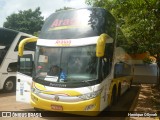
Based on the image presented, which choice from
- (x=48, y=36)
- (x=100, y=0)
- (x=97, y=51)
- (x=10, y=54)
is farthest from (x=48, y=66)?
(x=100, y=0)

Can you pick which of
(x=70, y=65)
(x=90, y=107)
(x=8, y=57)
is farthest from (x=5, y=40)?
(x=90, y=107)

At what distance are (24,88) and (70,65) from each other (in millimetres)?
2137

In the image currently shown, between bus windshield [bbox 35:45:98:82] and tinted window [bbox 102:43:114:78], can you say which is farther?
tinted window [bbox 102:43:114:78]

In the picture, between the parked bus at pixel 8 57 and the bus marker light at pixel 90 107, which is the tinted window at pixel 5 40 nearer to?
the parked bus at pixel 8 57

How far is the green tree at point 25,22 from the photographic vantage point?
42.2 metres

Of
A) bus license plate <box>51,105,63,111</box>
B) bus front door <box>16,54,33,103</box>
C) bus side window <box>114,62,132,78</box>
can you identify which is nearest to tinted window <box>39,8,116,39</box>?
bus front door <box>16,54,33,103</box>

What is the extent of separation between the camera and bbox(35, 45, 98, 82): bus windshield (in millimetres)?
7703

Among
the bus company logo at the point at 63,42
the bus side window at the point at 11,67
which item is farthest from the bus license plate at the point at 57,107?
the bus side window at the point at 11,67

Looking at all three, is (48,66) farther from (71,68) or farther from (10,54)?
(10,54)

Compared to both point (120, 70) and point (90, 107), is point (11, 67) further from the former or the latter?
point (90, 107)

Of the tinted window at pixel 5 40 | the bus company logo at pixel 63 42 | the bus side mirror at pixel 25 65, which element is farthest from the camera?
the tinted window at pixel 5 40

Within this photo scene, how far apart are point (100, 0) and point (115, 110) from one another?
27.6 feet

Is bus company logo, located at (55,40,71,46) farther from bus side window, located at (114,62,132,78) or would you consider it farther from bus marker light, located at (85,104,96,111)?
bus side window, located at (114,62,132,78)

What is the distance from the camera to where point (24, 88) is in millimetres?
8867
